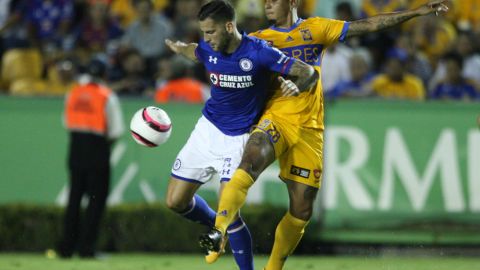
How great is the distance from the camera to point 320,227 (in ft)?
48.2

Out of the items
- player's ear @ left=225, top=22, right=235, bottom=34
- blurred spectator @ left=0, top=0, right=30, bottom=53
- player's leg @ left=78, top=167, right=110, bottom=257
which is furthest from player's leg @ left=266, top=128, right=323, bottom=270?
blurred spectator @ left=0, top=0, right=30, bottom=53

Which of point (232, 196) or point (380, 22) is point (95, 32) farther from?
point (232, 196)

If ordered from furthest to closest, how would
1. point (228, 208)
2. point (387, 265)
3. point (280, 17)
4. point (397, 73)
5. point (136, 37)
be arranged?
point (136, 37), point (397, 73), point (387, 265), point (280, 17), point (228, 208)

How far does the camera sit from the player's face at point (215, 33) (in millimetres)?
9273

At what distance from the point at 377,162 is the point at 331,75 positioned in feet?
8.10

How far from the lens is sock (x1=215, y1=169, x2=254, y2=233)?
8.98 meters

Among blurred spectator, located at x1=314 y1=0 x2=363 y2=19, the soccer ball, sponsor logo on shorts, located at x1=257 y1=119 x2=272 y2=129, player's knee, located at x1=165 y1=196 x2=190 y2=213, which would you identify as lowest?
blurred spectator, located at x1=314 y1=0 x2=363 y2=19

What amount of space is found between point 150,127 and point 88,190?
4063 mm

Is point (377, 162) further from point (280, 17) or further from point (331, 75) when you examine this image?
point (280, 17)

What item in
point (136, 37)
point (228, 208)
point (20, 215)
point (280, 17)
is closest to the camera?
point (228, 208)

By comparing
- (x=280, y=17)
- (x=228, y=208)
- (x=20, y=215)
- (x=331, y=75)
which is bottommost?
(x=20, y=215)

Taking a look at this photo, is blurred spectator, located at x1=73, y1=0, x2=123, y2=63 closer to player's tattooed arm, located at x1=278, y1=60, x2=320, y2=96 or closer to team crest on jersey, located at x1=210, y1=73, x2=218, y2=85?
team crest on jersey, located at x1=210, y1=73, x2=218, y2=85

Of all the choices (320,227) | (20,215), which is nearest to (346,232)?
(320,227)

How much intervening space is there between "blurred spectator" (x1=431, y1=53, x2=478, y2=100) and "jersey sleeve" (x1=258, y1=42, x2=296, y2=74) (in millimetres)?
7125
